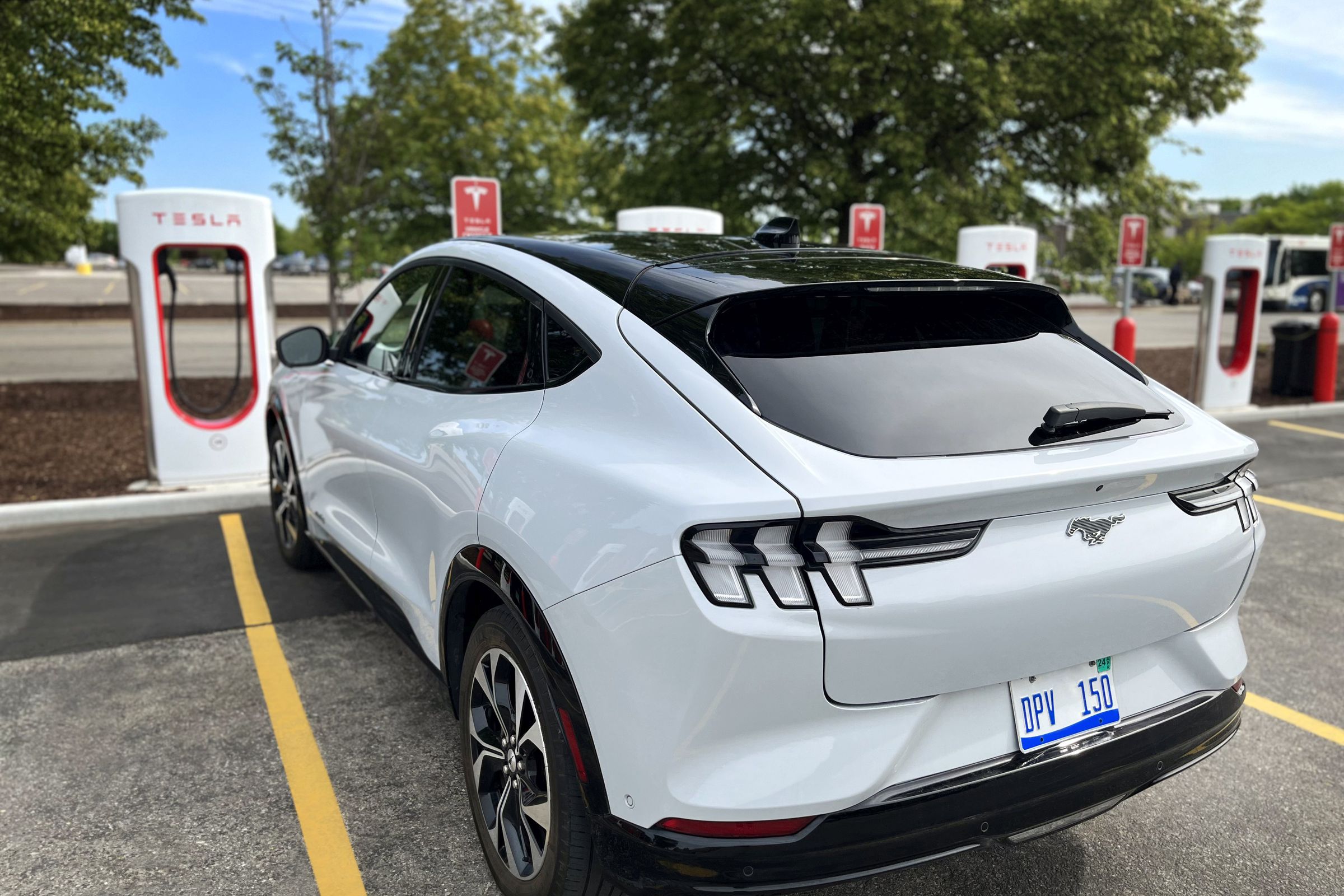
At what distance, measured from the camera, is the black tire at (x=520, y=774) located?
2.14 m

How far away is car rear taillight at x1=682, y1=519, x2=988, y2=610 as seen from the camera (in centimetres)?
185

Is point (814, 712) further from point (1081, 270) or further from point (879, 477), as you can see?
point (1081, 270)

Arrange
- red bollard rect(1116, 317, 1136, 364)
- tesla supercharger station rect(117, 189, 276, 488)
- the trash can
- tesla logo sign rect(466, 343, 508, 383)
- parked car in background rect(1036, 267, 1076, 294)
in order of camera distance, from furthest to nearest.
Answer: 1. parked car in background rect(1036, 267, 1076, 294)
2. the trash can
3. red bollard rect(1116, 317, 1136, 364)
4. tesla supercharger station rect(117, 189, 276, 488)
5. tesla logo sign rect(466, 343, 508, 383)

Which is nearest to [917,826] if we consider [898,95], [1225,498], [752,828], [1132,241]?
[752,828]

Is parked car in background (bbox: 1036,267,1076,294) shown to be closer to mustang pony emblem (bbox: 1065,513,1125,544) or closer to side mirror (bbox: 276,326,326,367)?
side mirror (bbox: 276,326,326,367)

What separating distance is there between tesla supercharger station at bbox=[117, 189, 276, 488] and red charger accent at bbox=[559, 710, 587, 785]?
570 cm

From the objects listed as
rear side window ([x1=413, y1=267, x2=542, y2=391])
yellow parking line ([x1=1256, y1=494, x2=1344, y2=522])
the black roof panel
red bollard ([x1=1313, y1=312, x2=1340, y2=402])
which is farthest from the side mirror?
red bollard ([x1=1313, y1=312, x2=1340, y2=402])

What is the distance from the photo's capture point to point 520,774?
2.44m

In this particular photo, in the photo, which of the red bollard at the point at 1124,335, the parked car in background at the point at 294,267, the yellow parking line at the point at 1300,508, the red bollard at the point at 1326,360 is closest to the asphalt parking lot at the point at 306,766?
the yellow parking line at the point at 1300,508

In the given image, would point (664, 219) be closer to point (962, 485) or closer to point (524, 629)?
point (524, 629)

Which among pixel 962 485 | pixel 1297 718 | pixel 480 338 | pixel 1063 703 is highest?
pixel 480 338

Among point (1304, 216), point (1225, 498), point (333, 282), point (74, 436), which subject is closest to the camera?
point (1225, 498)

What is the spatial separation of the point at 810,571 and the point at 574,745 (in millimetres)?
667

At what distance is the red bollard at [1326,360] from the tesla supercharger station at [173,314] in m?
11.8
